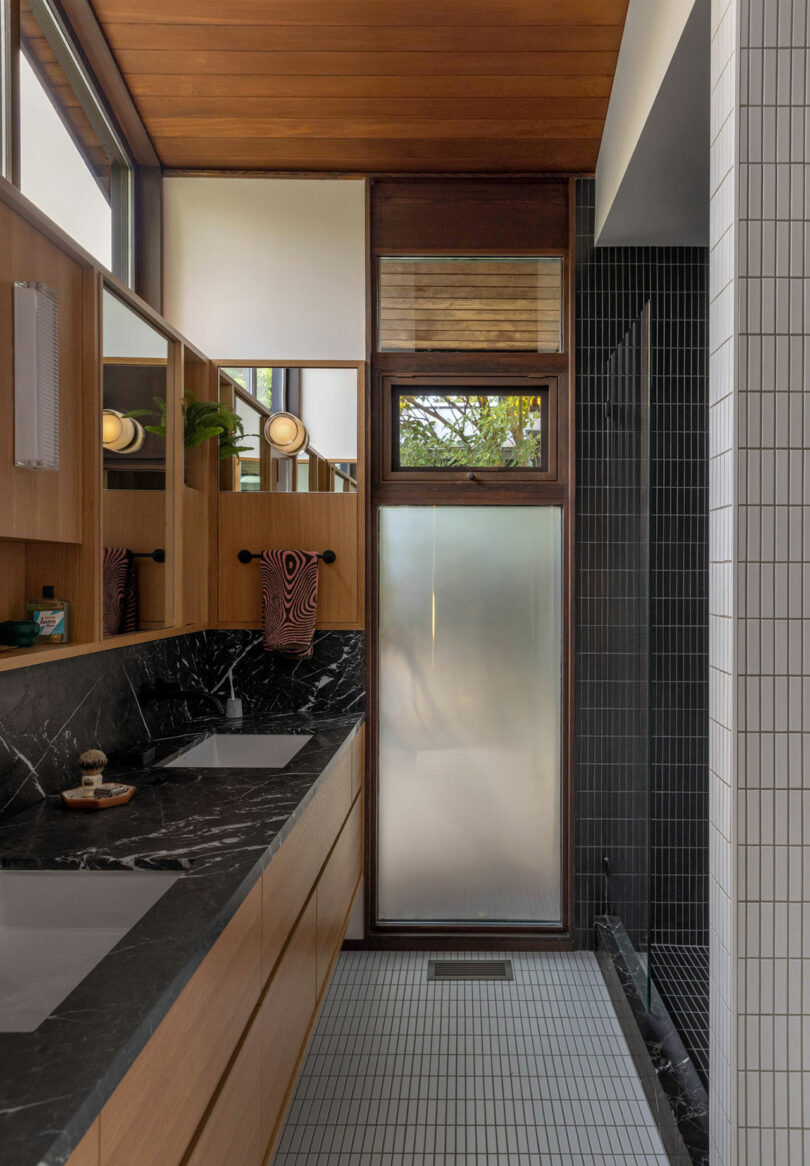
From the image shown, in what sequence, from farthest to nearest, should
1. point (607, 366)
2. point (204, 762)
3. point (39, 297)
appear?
point (607, 366) < point (204, 762) < point (39, 297)

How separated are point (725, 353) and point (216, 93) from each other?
1.99 meters

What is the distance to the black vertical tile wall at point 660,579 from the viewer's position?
9.53 ft

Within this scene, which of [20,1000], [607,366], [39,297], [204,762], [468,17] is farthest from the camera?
[607,366]

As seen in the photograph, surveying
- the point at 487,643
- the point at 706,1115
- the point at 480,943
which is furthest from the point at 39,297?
the point at 480,943

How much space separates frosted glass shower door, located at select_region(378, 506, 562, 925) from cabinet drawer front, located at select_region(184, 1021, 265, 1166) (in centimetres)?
158

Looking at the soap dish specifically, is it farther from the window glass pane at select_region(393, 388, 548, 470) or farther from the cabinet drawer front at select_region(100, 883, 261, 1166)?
the window glass pane at select_region(393, 388, 548, 470)

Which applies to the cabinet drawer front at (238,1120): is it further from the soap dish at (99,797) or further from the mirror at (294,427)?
the mirror at (294,427)

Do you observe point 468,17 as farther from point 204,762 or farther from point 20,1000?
point 20,1000

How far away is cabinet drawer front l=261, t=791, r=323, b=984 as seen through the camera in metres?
1.51

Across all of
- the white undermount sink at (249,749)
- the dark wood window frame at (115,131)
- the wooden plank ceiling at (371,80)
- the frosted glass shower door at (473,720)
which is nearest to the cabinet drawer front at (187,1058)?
the white undermount sink at (249,749)

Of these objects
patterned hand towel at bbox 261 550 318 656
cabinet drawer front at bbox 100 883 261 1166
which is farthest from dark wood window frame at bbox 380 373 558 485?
cabinet drawer front at bbox 100 883 261 1166

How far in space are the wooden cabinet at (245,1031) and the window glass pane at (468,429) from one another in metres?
1.27

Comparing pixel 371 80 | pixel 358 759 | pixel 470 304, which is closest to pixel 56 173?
pixel 371 80

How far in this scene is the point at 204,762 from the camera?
257 cm
